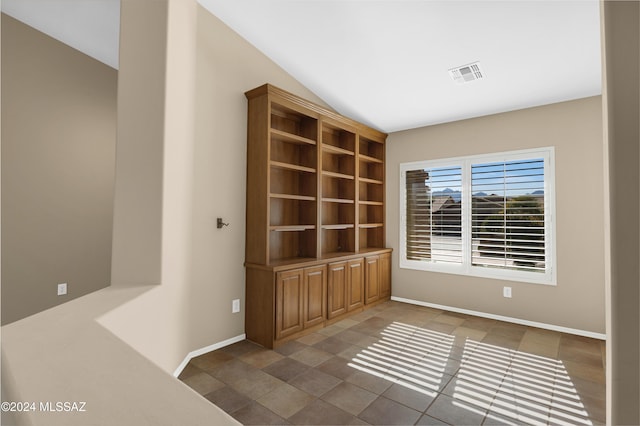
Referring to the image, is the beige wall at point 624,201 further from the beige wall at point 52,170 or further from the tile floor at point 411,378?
the beige wall at point 52,170

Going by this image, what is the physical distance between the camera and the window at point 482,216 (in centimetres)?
390

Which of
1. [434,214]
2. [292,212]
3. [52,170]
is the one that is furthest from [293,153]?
[52,170]

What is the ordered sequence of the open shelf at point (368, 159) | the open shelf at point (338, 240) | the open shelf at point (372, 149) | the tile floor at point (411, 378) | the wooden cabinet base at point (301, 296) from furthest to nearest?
the open shelf at point (372, 149) < the open shelf at point (368, 159) < the open shelf at point (338, 240) < the wooden cabinet base at point (301, 296) < the tile floor at point (411, 378)

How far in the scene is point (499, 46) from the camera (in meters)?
2.96

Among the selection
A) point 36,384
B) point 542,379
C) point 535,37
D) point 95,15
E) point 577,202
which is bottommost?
point 542,379

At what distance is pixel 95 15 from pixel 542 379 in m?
5.39

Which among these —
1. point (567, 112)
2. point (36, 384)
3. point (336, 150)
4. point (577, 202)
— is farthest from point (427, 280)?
point (36, 384)

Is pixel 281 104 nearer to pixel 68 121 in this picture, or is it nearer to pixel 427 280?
pixel 68 121

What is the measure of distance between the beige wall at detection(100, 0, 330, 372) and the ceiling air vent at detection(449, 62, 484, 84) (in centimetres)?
208

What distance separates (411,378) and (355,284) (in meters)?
1.80

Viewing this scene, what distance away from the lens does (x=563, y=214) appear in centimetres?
376

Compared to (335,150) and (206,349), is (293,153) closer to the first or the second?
(335,150)

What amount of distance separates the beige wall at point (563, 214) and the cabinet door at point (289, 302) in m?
2.39

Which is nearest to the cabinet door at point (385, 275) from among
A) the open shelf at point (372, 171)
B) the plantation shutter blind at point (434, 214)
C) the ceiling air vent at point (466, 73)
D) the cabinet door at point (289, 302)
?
the plantation shutter blind at point (434, 214)
